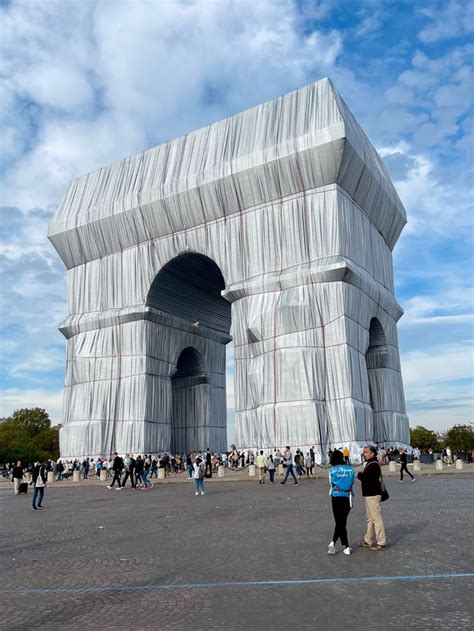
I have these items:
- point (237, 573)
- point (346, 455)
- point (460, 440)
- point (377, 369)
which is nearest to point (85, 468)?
point (377, 369)

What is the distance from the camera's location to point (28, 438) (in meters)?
88.6

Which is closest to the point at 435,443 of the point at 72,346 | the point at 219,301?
the point at 219,301

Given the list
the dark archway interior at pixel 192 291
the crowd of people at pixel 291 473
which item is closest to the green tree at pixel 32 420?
the crowd of people at pixel 291 473

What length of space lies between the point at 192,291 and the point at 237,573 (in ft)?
135

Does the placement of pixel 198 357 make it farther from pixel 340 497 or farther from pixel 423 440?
pixel 423 440

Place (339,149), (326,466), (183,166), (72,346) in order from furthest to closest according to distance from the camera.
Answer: (72,346), (183,166), (339,149), (326,466)

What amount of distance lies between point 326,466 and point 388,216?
19.8 metres

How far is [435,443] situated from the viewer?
11450 cm

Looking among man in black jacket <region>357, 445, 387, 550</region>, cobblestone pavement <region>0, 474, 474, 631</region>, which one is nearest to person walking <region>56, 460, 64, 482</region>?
cobblestone pavement <region>0, 474, 474, 631</region>

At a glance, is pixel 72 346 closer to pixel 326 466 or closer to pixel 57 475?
pixel 57 475

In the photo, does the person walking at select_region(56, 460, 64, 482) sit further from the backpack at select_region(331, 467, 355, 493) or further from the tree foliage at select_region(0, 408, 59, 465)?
the tree foliage at select_region(0, 408, 59, 465)

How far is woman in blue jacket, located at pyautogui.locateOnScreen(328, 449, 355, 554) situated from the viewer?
8516 mm

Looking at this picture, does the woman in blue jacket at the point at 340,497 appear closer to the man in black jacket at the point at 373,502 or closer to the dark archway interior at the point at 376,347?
the man in black jacket at the point at 373,502

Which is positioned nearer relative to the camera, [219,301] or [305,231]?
[305,231]
